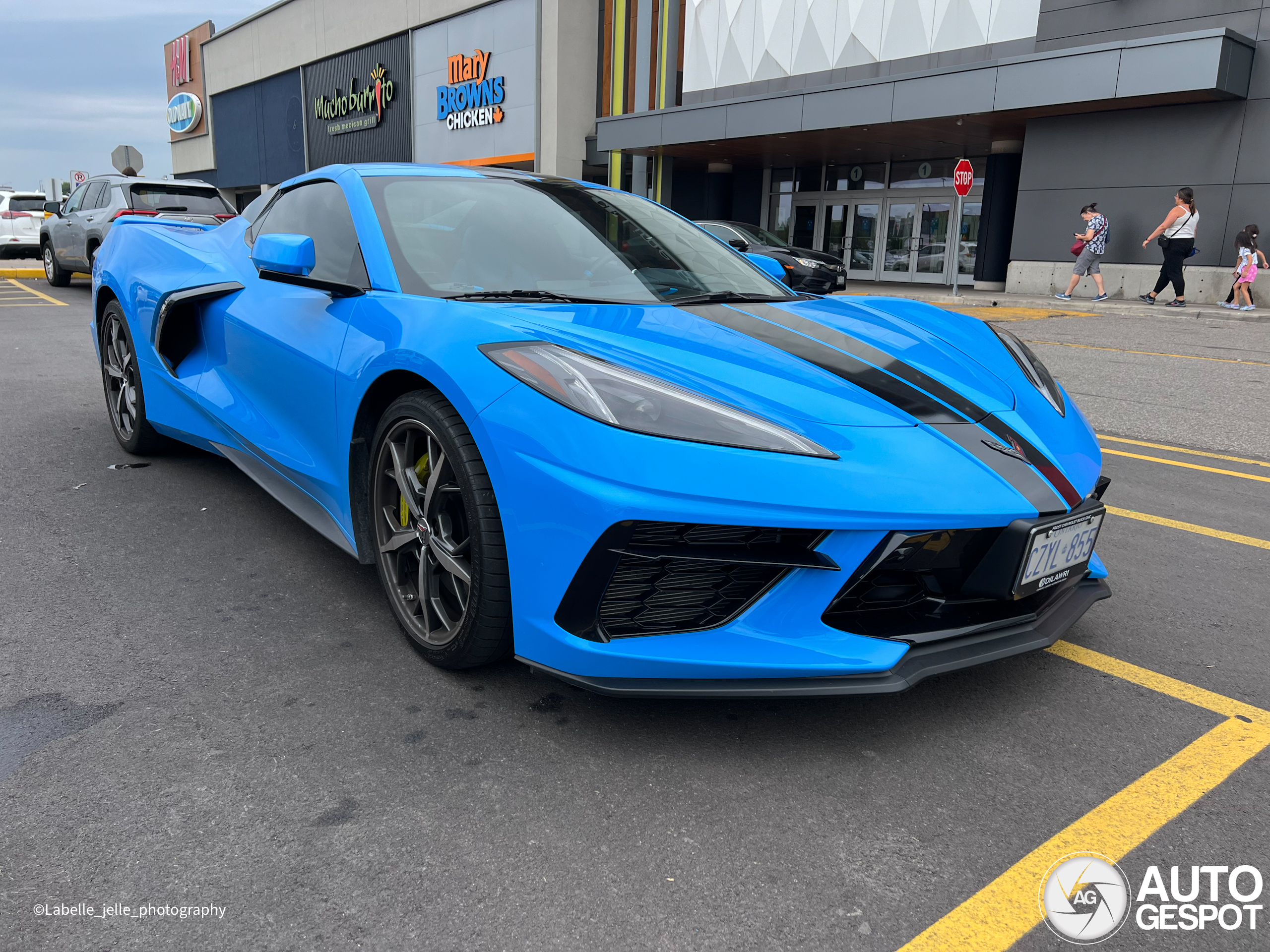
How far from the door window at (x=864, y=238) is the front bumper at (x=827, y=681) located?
2308 centimetres

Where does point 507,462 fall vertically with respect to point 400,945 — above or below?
above

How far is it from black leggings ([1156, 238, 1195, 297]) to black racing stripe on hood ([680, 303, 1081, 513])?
47.3 ft

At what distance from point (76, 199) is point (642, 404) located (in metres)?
15.6

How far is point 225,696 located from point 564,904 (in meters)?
1.18

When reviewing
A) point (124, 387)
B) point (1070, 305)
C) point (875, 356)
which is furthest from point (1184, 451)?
point (1070, 305)

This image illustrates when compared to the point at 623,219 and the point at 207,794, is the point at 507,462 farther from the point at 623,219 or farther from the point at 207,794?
the point at 623,219

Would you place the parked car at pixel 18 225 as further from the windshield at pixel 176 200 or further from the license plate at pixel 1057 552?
the license plate at pixel 1057 552

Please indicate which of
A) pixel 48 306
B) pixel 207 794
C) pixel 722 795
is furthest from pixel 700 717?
pixel 48 306

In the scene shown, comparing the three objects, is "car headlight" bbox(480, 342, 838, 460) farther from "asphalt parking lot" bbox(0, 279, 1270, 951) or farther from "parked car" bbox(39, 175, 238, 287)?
"parked car" bbox(39, 175, 238, 287)

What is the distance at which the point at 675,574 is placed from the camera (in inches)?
81.4

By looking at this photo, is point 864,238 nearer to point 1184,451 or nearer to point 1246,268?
point 1246,268

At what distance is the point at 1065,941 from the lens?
5.33 ft

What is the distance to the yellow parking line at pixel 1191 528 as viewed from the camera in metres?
3.79

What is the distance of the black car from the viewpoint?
1532 cm
